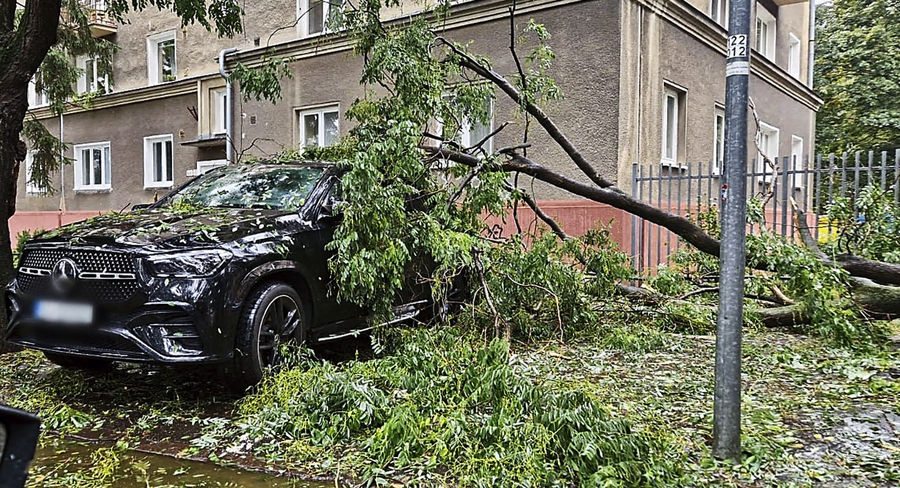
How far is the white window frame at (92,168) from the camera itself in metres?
18.5

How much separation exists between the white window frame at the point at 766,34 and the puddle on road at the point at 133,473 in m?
16.4

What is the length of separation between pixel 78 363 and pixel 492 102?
200 inches

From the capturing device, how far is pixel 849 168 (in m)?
8.08

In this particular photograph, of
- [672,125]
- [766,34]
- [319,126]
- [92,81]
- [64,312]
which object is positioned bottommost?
[64,312]

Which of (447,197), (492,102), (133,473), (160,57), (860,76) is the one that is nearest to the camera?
(133,473)

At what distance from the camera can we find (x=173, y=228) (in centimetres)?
444

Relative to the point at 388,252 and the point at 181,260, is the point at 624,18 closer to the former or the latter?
the point at 388,252

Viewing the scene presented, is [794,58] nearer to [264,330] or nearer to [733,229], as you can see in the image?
[733,229]

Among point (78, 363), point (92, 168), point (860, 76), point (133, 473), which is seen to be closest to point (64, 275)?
point (78, 363)

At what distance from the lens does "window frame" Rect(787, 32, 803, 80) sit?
58.3 ft

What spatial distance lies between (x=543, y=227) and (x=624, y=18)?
400 centimetres

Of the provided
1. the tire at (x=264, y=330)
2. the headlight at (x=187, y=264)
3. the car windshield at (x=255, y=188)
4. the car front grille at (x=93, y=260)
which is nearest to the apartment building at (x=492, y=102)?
the car windshield at (x=255, y=188)

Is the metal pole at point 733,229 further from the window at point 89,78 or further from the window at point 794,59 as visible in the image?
the window at point 89,78

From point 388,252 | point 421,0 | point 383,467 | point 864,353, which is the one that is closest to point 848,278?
point 864,353
